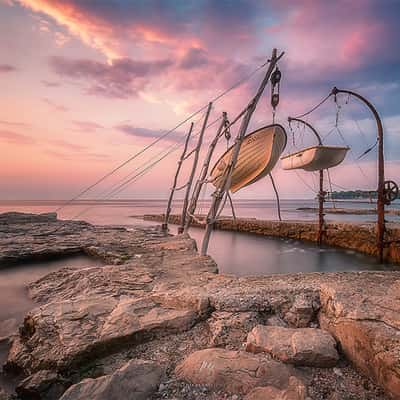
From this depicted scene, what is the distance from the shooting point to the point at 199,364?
8.94 ft

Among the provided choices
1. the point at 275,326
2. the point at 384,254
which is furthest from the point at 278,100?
the point at 384,254

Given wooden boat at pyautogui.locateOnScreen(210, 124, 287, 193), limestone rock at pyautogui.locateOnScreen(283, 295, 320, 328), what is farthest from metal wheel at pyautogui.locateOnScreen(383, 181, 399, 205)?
limestone rock at pyautogui.locateOnScreen(283, 295, 320, 328)

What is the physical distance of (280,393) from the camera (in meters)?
2.29

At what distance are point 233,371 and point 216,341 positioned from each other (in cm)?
62

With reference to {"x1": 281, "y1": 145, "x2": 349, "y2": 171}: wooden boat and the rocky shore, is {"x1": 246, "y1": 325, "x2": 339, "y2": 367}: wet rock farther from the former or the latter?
{"x1": 281, "y1": 145, "x2": 349, "y2": 171}: wooden boat

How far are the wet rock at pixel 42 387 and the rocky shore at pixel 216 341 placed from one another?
0.03 ft

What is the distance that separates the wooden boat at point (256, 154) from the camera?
38.1ft

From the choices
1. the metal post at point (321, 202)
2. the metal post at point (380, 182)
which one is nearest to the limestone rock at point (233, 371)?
the metal post at point (380, 182)

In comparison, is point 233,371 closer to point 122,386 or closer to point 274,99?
point 122,386

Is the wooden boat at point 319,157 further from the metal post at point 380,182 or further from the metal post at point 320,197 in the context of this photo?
the metal post at point 380,182

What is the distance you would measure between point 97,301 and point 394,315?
4150mm

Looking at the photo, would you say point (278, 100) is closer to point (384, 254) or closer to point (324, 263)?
point (324, 263)

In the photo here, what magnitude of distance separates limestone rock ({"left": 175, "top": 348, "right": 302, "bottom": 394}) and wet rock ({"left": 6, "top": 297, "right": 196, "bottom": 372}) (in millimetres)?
794

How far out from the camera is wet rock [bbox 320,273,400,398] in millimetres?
2502
